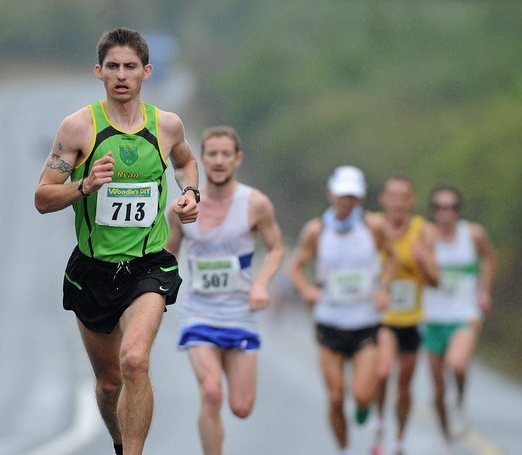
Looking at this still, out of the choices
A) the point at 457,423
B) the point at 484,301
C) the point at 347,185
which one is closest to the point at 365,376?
the point at 347,185

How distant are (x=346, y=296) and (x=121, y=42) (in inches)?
245

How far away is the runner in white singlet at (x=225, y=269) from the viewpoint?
13.4 metres

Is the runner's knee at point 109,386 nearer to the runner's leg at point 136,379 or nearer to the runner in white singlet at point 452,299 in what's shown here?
the runner's leg at point 136,379

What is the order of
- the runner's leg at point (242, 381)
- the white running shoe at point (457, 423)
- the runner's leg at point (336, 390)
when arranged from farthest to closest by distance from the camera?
the white running shoe at point (457, 423) → the runner's leg at point (336, 390) → the runner's leg at point (242, 381)

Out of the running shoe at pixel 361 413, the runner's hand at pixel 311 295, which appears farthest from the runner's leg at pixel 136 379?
the running shoe at pixel 361 413

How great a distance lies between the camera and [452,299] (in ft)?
61.5

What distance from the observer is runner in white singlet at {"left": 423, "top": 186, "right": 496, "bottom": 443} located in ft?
60.5

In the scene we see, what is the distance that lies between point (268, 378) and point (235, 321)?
75.2 feet

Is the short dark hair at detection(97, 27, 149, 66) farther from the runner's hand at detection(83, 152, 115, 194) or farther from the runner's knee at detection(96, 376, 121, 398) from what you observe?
the runner's knee at detection(96, 376, 121, 398)

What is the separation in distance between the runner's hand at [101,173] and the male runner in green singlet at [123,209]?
1cm

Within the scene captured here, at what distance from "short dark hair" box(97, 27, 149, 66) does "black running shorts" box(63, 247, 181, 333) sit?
1.15 meters

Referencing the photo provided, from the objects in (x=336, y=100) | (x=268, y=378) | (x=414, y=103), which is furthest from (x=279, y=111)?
(x=268, y=378)

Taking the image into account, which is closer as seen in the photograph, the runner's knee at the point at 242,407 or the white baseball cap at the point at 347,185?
the runner's knee at the point at 242,407

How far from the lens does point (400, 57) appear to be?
271 ft
